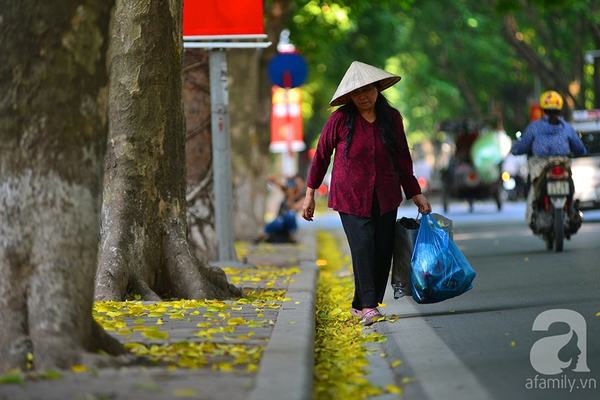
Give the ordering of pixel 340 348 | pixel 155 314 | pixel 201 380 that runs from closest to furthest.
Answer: pixel 201 380 → pixel 340 348 → pixel 155 314

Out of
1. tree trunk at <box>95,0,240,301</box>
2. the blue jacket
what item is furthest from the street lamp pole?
tree trunk at <box>95,0,240,301</box>

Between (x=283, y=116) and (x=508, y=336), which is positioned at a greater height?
(x=283, y=116)

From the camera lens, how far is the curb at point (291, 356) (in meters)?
4.80

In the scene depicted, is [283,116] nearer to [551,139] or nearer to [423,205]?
[551,139]

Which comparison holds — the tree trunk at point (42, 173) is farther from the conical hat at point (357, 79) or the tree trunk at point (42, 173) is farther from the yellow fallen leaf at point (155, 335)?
the conical hat at point (357, 79)

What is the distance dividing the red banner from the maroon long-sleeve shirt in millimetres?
4157

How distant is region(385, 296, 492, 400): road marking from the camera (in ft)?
18.2

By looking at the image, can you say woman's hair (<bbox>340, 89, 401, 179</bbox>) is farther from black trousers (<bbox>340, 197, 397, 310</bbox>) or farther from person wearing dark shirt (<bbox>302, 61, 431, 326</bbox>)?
black trousers (<bbox>340, 197, 397, 310</bbox>)

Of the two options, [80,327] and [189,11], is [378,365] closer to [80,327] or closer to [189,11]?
[80,327]

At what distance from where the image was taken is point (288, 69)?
18078 millimetres

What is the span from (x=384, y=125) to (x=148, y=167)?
208 cm

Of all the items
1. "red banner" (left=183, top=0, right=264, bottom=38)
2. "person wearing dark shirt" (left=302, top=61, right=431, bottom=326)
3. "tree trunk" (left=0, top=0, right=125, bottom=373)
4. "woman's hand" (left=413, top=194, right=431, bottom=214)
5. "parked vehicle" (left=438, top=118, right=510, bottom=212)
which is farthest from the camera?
"parked vehicle" (left=438, top=118, right=510, bottom=212)

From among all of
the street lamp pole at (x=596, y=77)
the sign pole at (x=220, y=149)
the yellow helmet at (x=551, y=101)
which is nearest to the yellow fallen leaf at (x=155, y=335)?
the sign pole at (x=220, y=149)

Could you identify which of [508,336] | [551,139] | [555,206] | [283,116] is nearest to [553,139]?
[551,139]
